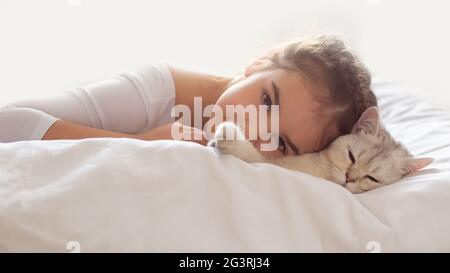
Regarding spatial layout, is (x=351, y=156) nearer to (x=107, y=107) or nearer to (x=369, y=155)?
(x=369, y=155)

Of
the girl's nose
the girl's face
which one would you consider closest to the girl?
the girl's face

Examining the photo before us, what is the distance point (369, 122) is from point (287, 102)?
220 millimetres

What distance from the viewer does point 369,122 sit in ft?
3.73

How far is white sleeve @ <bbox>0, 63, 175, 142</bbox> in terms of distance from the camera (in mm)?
1043

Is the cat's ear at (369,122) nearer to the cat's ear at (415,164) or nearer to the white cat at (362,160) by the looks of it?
the white cat at (362,160)

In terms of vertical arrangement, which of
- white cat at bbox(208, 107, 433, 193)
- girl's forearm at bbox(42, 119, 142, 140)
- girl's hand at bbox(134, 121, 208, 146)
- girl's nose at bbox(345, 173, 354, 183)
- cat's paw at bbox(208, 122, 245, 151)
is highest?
cat's paw at bbox(208, 122, 245, 151)

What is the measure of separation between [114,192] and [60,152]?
15 centimetres

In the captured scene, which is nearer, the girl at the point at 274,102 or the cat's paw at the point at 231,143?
the cat's paw at the point at 231,143

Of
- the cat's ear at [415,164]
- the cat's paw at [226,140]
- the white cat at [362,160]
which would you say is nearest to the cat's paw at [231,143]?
the cat's paw at [226,140]

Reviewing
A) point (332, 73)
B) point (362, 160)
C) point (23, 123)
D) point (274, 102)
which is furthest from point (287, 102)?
point (23, 123)

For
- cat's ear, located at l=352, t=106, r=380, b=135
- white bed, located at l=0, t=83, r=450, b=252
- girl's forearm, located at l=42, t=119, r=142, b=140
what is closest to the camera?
white bed, located at l=0, t=83, r=450, b=252

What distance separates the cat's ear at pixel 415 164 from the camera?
1.06m

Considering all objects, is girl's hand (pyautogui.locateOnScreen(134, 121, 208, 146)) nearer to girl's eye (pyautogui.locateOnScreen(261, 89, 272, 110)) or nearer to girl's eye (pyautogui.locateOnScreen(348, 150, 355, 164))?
girl's eye (pyautogui.locateOnScreen(261, 89, 272, 110))

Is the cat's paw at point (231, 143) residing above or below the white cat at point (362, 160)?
above
